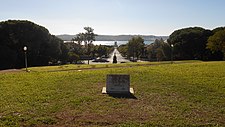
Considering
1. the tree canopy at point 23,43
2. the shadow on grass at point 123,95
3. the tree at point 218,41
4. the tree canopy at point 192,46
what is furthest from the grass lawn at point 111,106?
the tree canopy at point 192,46

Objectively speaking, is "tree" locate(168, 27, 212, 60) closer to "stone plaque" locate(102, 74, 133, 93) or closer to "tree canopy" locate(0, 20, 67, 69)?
"tree canopy" locate(0, 20, 67, 69)

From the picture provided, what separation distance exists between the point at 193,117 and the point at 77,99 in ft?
13.5

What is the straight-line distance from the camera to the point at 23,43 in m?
40.8

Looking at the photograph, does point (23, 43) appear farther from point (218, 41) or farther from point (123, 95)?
point (123, 95)

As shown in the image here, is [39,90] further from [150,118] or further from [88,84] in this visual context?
[150,118]

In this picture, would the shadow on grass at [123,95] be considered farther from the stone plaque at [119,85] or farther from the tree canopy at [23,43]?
the tree canopy at [23,43]

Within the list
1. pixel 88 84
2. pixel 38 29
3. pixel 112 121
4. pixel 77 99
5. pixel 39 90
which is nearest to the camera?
pixel 112 121

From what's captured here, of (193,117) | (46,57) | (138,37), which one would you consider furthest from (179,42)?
(193,117)

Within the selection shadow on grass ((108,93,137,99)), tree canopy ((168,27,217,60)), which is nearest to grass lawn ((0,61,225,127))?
shadow on grass ((108,93,137,99))

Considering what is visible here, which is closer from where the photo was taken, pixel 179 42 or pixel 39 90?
pixel 39 90

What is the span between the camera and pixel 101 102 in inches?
348

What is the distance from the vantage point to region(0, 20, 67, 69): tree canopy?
3791 centimetres

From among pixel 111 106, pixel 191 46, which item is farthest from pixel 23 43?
pixel 111 106

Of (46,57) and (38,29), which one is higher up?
(38,29)
